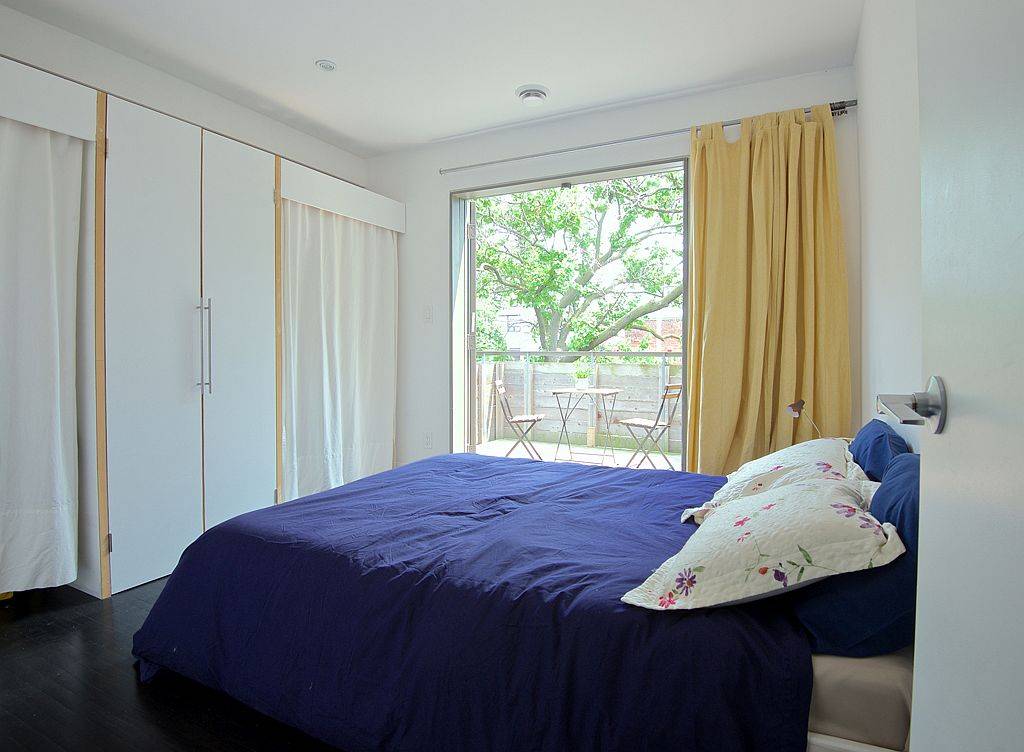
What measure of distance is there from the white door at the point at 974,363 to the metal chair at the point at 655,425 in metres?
4.10

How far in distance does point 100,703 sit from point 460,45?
316cm

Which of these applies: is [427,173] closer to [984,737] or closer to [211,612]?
[211,612]

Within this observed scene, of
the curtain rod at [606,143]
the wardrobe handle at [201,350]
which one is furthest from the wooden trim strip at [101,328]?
the curtain rod at [606,143]

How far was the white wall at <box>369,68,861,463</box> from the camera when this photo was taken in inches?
131

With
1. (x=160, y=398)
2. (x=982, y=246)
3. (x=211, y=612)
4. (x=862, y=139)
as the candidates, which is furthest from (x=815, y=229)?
(x=160, y=398)

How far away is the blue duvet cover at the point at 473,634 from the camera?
118cm

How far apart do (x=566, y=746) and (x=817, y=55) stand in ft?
11.4

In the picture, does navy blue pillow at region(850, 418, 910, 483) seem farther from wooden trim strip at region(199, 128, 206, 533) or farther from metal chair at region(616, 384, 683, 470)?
wooden trim strip at region(199, 128, 206, 533)

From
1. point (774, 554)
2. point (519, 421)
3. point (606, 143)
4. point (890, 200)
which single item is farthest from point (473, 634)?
point (519, 421)

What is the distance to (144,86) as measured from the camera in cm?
329

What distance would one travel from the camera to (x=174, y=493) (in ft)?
10.0

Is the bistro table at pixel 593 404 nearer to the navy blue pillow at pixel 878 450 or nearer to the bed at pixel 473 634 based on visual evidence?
the bed at pixel 473 634

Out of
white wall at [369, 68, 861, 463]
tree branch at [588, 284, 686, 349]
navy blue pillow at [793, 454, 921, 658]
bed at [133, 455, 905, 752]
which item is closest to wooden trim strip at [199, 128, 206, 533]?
bed at [133, 455, 905, 752]

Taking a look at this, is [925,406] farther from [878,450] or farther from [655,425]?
[655,425]
